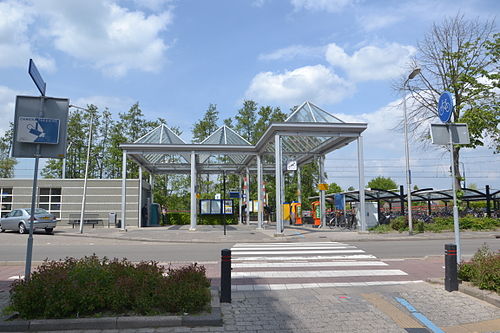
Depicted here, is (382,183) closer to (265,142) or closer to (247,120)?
(247,120)

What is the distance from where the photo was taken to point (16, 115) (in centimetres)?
643

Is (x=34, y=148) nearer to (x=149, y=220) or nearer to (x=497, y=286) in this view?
(x=497, y=286)

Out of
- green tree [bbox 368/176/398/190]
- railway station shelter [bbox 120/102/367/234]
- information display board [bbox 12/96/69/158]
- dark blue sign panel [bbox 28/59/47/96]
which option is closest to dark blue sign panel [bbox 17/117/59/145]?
information display board [bbox 12/96/69/158]

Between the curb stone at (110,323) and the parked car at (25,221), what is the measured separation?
19202mm

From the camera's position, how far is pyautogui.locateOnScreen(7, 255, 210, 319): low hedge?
504 cm

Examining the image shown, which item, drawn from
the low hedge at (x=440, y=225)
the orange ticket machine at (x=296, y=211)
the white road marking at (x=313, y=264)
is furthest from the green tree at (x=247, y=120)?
the white road marking at (x=313, y=264)

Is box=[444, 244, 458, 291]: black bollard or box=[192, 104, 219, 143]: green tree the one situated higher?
box=[192, 104, 219, 143]: green tree

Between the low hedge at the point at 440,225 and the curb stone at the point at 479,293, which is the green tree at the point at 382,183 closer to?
the low hedge at the point at 440,225

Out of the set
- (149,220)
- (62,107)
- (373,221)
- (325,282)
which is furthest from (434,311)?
(149,220)

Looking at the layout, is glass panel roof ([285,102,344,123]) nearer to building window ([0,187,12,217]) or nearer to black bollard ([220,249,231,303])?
black bollard ([220,249,231,303])

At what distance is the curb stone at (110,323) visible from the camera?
4.88 m

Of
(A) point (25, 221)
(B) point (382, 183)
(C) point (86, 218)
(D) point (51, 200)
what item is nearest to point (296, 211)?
(C) point (86, 218)

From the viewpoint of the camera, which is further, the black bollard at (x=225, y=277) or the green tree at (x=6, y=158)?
the green tree at (x=6, y=158)

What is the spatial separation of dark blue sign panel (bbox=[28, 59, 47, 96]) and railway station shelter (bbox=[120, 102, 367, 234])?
13.6m
